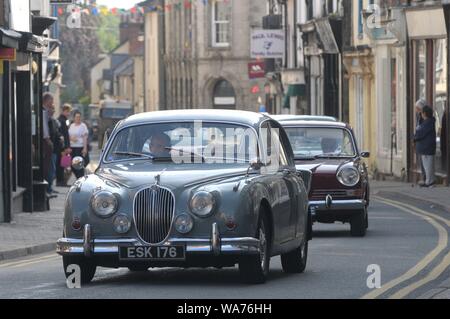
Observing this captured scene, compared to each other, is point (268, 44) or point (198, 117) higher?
point (268, 44)

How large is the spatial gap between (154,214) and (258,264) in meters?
1.02

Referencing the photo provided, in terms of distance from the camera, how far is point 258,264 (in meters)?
13.4

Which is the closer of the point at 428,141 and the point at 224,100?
the point at 428,141

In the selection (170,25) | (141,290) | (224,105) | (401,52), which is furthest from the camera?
(170,25)

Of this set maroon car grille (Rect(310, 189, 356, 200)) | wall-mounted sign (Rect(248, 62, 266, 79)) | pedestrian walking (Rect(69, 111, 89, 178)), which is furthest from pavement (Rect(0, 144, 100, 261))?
wall-mounted sign (Rect(248, 62, 266, 79))

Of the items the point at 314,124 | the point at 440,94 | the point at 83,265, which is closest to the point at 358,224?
the point at 314,124

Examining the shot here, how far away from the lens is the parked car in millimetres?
13203

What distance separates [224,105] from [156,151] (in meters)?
79.0

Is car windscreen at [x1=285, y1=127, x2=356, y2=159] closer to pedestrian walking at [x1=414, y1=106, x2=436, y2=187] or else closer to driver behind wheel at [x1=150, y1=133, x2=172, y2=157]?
driver behind wheel at [x1=150, y1=133, x2=172, y2=157]

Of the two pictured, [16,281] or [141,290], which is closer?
[141,290]

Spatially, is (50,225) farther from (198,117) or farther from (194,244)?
(194,244)

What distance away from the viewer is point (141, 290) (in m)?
13.1

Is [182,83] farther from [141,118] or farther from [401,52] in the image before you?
[141,118]
